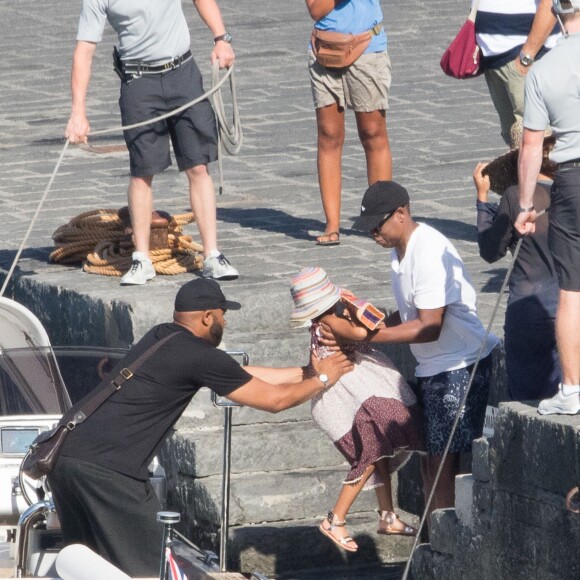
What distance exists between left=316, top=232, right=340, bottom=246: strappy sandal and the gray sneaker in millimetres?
1235

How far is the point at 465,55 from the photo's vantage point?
8.89 m

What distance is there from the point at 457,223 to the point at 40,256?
2578mm

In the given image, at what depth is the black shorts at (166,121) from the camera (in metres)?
8.52

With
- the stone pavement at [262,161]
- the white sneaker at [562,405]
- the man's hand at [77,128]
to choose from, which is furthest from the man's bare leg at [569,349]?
the man's hand at [77,128]

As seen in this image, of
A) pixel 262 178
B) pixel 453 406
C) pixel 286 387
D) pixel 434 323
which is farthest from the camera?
pixel 262 178

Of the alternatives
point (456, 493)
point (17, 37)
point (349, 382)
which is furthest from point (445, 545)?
point (17, 37)

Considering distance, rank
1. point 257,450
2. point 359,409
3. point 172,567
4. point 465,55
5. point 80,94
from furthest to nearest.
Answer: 1. point 465,55
2. point 80,94
3. point 257,450
4. point 359,409
5. point 172,567

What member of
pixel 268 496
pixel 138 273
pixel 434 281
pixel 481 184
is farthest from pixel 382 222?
pixel 138 273

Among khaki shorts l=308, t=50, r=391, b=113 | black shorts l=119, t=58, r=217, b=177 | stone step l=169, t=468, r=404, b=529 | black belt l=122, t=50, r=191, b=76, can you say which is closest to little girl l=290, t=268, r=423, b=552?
stone step l=169, t=468, r=404, b=529

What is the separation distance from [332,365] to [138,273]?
87.6 inches

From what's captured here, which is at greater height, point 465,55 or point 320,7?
point 320,7

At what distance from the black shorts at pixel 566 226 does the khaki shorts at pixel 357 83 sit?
303cm

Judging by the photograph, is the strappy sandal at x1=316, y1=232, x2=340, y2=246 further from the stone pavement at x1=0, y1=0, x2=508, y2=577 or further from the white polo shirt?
the white polo shirt

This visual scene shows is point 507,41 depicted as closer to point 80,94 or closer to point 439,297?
point 80,94
